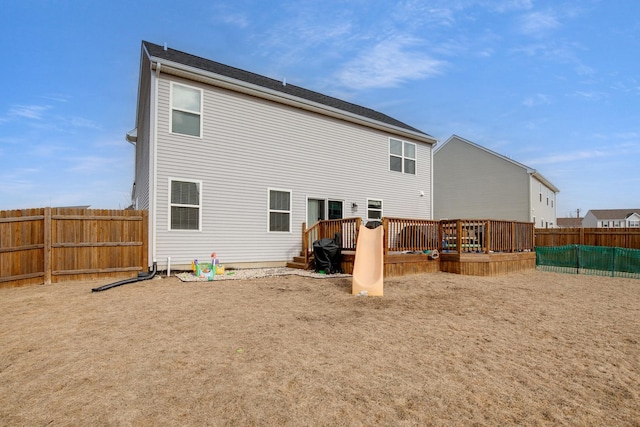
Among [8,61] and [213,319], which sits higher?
[8,61]

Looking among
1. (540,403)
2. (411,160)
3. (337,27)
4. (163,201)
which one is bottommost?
(540,403)

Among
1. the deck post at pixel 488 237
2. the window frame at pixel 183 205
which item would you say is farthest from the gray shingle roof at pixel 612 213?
the window frame at pixel 183 205

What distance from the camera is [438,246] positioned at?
424 inches

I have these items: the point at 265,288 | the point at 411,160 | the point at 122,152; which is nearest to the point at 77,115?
the point at 122,152

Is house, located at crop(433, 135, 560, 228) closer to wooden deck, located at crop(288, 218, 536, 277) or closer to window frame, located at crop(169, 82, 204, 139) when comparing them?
wooden deck, located at crop(288, 218, 536, 277)

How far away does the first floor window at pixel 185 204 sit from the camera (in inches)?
371

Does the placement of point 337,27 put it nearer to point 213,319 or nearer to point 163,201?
point 163,201

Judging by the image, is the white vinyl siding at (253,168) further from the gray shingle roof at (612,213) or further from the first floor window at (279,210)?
the gray shingle roof at (612,213)

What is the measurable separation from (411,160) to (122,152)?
50.3ft

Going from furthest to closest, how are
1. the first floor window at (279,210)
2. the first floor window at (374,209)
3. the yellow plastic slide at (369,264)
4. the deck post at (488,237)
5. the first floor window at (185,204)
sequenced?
the first floor window at (374,209), the first floor window at (279,210), the deck post at (488,237), the first floor window at (185,204), the yellow plastic slide at (369,264)

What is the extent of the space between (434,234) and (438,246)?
1.32 feet

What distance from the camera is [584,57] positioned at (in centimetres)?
1122

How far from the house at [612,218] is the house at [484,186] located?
3580cm

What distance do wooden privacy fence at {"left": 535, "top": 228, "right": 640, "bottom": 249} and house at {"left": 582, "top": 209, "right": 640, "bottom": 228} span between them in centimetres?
4293
